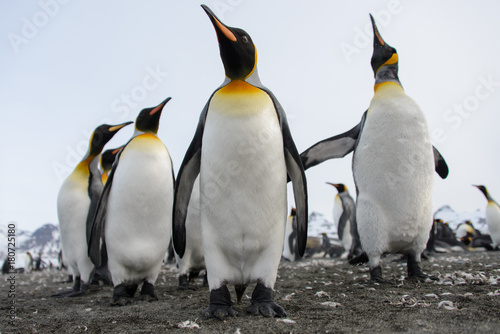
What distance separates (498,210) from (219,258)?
1158 centimetres

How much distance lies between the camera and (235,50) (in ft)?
9.71

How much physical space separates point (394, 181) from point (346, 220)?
7759 mm

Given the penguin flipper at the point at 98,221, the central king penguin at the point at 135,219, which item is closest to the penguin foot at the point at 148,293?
the central king penguin at the point at 135,219

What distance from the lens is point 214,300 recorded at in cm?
263

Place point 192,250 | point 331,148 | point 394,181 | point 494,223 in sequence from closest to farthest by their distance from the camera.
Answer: point 394,181 → point 331,148 → point 192,250 → point 494,223

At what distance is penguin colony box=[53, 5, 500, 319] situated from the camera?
8.76ft

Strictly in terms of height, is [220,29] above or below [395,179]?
above

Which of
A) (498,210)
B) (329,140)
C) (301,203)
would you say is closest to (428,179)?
(329,140)

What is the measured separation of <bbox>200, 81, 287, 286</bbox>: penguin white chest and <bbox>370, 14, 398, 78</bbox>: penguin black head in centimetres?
269

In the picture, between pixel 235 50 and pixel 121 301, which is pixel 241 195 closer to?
pixel 235 50

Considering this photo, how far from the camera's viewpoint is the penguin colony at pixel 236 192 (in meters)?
2.67

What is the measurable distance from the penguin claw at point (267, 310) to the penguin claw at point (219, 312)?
119mm

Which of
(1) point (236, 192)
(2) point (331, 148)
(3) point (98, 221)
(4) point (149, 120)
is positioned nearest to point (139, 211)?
(3) point (98, 221)

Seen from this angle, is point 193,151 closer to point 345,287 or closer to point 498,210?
point 345,287
